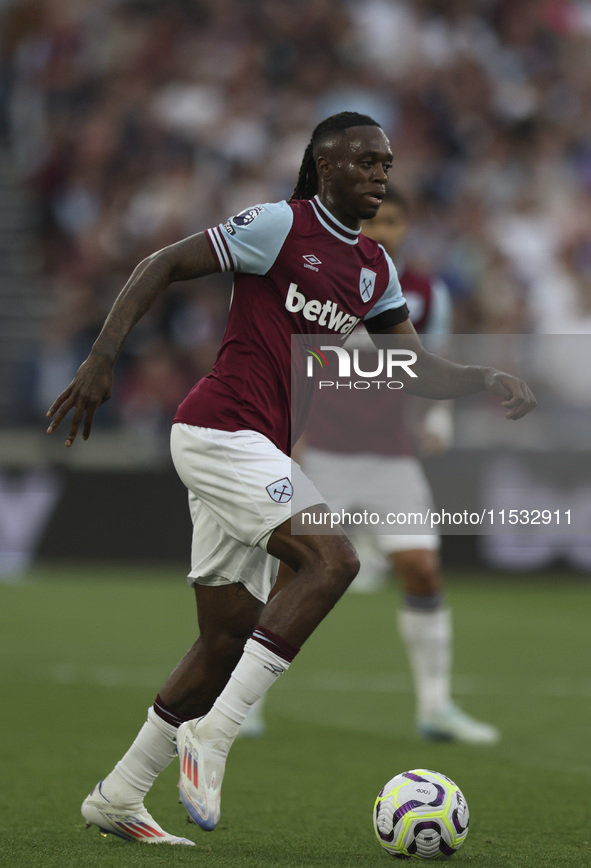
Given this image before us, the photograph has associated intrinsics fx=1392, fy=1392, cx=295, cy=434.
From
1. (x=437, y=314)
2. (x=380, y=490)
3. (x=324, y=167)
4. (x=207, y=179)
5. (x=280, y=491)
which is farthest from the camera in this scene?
(x=207, y=179)

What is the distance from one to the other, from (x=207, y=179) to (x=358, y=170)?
12.0 metres

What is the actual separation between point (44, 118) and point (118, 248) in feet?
9.83

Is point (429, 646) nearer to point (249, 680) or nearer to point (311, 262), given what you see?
point (249, 680)

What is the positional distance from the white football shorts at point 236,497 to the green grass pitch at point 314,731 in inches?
34.5

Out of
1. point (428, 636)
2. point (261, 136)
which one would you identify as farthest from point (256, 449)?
point (261, 136)

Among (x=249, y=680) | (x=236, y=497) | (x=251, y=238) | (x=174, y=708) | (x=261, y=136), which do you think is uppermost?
(x=261, y=136)

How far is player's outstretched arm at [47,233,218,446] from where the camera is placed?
12.9 feet

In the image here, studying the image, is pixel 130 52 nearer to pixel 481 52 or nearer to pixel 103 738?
pixel 481 52

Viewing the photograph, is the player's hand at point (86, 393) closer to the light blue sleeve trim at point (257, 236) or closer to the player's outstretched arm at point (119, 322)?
the player's outstretched arm at point (119, 322)

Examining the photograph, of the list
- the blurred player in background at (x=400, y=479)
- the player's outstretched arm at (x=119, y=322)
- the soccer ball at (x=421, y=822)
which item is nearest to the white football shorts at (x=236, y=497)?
the player's outstretched arm at (x=119, y=322)

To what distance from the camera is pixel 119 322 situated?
13.2 ft

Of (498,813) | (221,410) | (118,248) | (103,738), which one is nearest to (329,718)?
(103,738)

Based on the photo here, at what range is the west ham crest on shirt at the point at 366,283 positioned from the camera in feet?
14.8

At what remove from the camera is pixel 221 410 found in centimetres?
435
